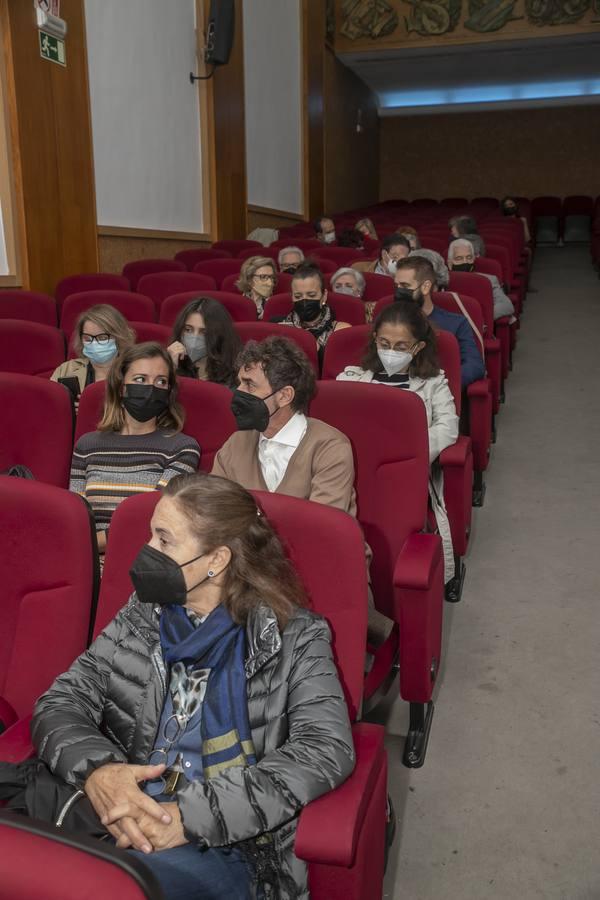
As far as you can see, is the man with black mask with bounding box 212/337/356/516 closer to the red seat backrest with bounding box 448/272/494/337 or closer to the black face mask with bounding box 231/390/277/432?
the black face mask with bounding box 231/390/277/432

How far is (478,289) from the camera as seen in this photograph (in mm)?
4305

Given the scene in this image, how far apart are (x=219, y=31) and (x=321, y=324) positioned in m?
4.27

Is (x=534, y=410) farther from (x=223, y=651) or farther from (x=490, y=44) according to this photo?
(x=490, y=44)

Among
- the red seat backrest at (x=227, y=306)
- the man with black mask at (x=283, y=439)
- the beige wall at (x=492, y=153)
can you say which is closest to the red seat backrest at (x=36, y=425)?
the man with black mask at (x=283, y=439)

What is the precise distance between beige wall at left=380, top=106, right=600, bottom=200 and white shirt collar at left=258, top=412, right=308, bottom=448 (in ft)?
47.4

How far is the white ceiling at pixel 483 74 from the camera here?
1119 cm

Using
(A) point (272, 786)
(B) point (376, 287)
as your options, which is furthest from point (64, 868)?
(B) point (376, 287)

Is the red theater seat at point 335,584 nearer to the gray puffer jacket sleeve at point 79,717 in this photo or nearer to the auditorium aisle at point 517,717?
the gray puffer jacket sleeve at point 79,717

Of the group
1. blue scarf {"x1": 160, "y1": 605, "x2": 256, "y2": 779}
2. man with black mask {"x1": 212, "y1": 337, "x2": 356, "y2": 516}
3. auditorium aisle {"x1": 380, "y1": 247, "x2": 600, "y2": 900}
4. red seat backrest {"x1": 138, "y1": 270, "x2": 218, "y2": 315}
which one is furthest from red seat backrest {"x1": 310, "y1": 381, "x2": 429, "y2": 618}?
red seat backrest {"x1": 138, "y1": 270, "x2": 218, "y2": 315}

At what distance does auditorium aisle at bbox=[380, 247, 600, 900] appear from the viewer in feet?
5.35

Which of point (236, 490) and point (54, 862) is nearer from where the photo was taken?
point (54, 862)

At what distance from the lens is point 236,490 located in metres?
1.39

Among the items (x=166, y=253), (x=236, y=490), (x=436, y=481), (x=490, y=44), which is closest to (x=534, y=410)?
(x=436, y=481)

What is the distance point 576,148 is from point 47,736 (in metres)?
15.6
